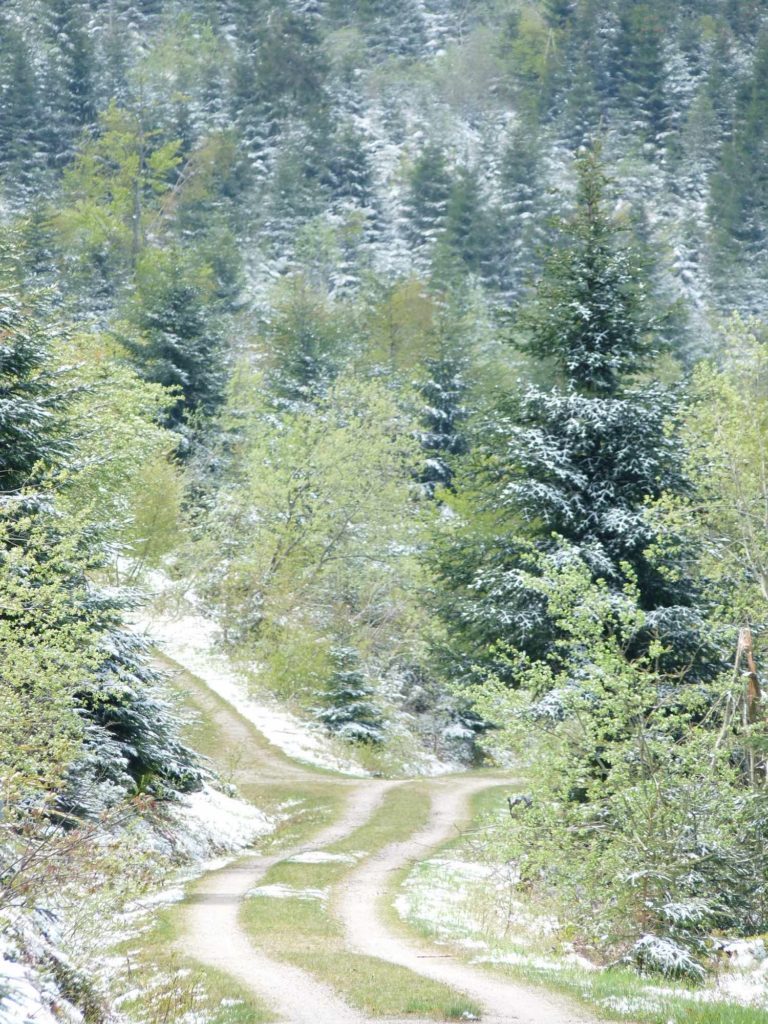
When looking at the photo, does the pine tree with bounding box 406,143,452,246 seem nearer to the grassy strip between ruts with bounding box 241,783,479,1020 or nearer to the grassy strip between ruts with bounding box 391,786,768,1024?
the grassy strip between ruts with bounding box 241,783,479,1020

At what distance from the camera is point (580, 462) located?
961 inches

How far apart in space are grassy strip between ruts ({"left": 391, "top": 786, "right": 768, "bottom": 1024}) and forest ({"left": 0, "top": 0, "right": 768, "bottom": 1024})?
0.09m

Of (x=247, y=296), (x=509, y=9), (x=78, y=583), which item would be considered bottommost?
(x=78, y=583)

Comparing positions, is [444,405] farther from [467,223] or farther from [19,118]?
[19,118]

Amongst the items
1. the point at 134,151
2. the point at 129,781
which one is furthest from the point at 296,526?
the point at 134,151

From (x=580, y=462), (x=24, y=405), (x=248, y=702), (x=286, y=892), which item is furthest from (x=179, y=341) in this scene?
(x=286, y=892)

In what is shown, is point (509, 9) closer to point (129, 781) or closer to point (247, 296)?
point (247, 296)

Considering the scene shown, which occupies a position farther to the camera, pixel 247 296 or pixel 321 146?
pixel 321 146

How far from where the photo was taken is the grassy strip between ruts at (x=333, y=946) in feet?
35.4

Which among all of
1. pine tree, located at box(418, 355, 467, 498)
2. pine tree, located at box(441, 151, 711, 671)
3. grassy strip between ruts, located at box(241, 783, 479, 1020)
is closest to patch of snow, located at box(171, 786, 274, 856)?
grassy strip between ruts, located at box(241, 783, 479, 1020)

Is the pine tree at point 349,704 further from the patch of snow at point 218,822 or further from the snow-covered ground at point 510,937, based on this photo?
the snow-covered ground at point 510,937

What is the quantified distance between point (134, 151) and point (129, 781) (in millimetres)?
85568

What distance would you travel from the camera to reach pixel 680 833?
14266 millimetres

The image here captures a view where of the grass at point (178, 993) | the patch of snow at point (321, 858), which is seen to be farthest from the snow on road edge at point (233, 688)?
the grass at point (178, 993)
